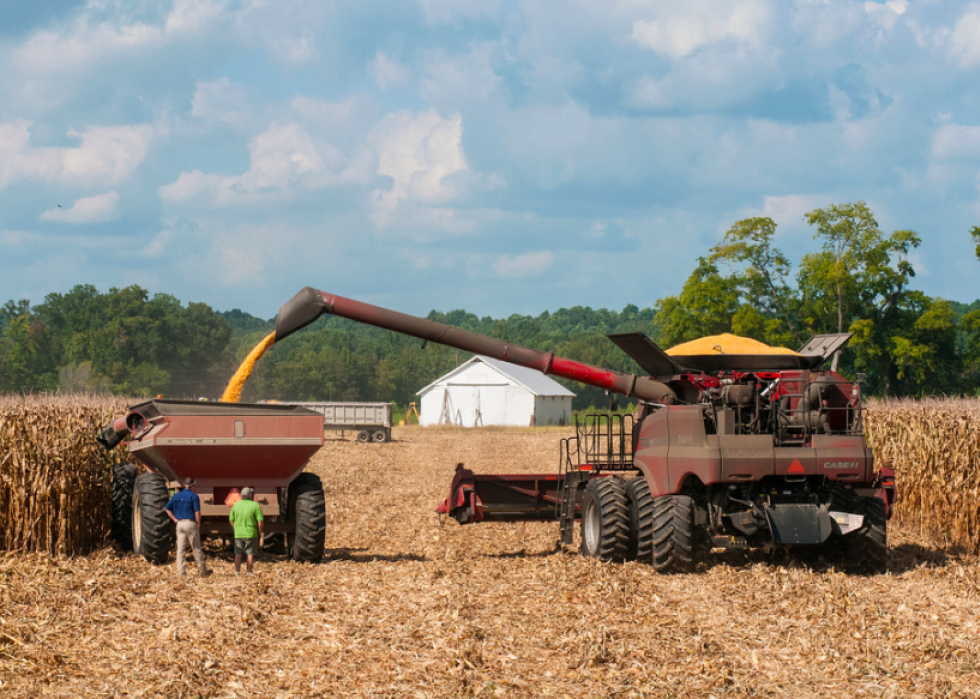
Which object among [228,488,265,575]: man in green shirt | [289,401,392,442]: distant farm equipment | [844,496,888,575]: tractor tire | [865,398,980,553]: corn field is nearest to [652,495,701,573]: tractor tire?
[844,496,888,575]: tractor tire

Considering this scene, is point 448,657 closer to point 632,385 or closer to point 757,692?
point 757,692

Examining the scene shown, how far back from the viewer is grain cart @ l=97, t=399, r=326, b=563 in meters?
13.5

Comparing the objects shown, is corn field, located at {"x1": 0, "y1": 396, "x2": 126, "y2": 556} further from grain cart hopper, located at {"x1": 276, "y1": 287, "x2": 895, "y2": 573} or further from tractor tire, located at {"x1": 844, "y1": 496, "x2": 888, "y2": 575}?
tractor tire, located at {"x1": 844, "y1": 496, "x2": 888, "y2": 575}

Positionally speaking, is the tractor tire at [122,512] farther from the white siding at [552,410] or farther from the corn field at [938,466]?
the white siding at [552,410]

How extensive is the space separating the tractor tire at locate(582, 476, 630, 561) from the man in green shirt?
14.7 ft

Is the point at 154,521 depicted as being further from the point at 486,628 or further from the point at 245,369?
the point at 486,628

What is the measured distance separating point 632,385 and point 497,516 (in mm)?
3301

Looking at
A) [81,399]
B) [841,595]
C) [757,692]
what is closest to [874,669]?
[757,692]

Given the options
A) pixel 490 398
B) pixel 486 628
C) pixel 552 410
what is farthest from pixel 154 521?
pixel 552 410

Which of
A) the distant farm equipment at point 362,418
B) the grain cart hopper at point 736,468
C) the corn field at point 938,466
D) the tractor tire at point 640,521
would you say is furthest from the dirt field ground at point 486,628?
the distant farm equipment at point 362,418

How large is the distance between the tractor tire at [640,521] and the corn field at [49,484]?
7.59 m

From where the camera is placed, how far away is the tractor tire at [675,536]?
12.8 meters

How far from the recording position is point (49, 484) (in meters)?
13.9

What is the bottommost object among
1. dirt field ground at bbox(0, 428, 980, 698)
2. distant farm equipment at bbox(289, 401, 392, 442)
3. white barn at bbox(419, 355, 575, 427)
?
dirt field ground at bbox(0, 428, 980, 698)
